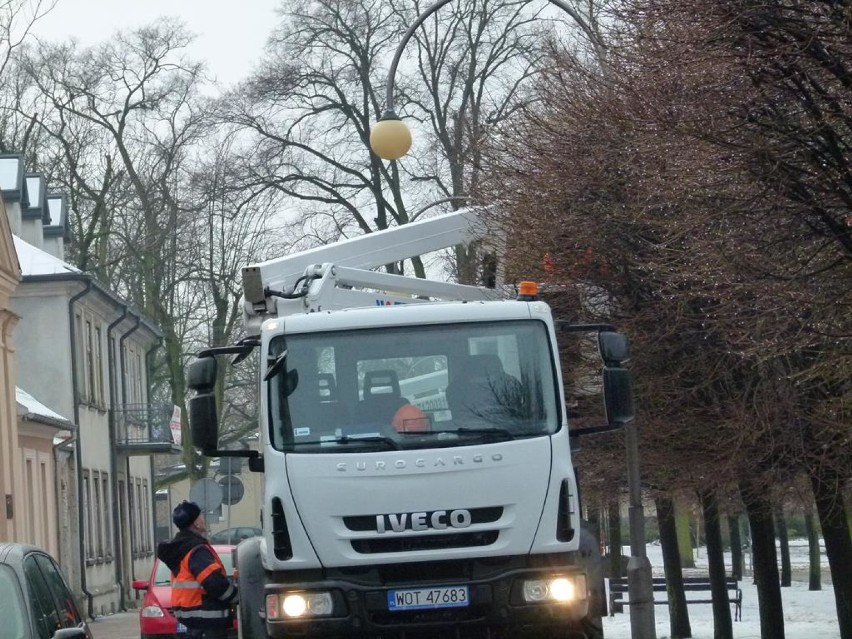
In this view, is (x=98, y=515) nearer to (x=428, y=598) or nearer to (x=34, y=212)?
(x=34, y=212)

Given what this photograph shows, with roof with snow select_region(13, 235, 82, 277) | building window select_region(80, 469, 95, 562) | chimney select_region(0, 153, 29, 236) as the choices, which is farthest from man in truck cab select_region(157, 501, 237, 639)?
chimney select_region(0, 153, 29, 236)

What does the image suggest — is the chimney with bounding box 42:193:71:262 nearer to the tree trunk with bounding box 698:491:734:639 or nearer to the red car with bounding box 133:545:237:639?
the red car with bounding box 133:545:237:639

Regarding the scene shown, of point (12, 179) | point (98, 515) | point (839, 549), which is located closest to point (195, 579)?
point (839, 549)

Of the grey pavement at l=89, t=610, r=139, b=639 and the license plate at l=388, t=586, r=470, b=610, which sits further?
the grey pavement at l=89, t=610, r=139, b=639

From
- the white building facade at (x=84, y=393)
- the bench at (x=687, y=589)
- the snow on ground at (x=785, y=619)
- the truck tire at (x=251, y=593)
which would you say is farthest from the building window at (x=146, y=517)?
the truck tire at (x=251, y=593)

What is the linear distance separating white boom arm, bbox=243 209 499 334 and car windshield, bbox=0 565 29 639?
4080 mm

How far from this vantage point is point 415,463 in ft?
34.2

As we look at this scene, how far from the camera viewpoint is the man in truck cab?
40.8ft

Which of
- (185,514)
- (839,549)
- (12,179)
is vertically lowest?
(839,549)

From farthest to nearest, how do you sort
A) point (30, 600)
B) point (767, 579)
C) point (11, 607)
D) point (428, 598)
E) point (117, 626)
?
point (117, 626)
point (767, 579)
point (428, 598)
point (30, 600)
point (11, 607)

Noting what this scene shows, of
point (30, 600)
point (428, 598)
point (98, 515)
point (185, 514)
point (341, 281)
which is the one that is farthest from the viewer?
point (98, 515)

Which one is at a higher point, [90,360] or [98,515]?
[90,360]

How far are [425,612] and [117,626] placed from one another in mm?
24485

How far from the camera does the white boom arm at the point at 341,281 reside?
12.7 meters
